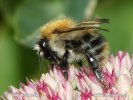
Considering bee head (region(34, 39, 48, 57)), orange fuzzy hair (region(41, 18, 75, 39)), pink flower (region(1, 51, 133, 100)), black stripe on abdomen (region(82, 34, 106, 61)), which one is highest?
orange fuzzy hair (region(41, 18, 75, 39))

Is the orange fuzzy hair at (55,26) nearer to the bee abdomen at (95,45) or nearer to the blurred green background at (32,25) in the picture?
the bee abdomen at (95,45)

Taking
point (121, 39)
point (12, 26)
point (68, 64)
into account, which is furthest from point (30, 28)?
point (68, 64)

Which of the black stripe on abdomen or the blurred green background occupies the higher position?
the blurred green background

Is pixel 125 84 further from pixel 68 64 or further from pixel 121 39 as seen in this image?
pixel 121 39

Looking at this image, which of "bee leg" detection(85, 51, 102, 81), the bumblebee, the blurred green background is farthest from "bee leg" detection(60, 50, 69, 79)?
the blurred green background

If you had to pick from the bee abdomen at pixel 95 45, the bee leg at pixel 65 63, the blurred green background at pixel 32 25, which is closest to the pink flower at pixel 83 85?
the bee leg at pixel 65 63

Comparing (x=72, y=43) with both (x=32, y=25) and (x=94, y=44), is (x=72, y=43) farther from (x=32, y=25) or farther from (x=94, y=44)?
(x=32, y=25)

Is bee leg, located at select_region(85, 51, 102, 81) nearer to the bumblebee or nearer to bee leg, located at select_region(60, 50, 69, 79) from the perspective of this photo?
the bumblebee
